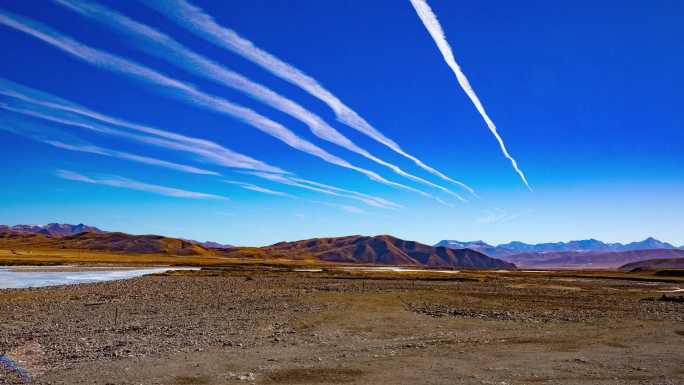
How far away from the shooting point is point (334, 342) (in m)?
22.2

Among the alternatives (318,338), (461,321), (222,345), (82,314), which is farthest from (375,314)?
(82,314)

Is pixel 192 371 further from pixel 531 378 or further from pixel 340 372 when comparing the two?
pixel 531 378

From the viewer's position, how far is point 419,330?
25.8 metres

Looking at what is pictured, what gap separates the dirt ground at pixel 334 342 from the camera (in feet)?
52.6

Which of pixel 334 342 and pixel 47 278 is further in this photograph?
pixel 47 278

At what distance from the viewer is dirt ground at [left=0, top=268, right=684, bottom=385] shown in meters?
16.0

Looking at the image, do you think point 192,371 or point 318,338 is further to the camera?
point 318,338

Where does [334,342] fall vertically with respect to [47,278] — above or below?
below

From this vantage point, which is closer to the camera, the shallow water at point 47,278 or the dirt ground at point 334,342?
the dirt ground at point 334,342

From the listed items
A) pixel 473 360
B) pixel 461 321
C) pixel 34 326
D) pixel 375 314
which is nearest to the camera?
pixel 473 360

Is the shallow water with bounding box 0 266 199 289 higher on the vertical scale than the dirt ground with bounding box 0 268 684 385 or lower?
higher

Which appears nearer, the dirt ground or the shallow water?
the dirt ground

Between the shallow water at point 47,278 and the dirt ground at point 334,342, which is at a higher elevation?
the shallow water at point 47,278

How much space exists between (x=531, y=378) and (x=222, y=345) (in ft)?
40.6
